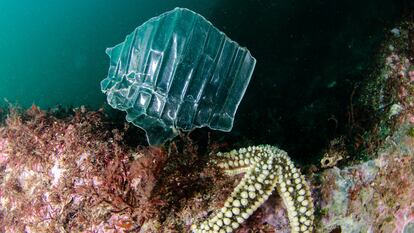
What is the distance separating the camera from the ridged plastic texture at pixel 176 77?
3879 mm

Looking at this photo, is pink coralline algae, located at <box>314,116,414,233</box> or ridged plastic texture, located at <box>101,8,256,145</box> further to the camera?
ridged plastic texture, located at <box>101,8,256,145</box>

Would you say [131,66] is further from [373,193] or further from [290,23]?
[290,23]

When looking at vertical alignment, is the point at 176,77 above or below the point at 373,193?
above

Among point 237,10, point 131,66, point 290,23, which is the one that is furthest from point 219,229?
point 237,10

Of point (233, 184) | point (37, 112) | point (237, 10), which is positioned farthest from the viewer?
point (237, 10)

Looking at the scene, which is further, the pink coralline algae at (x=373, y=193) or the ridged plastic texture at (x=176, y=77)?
the ridged plastic texture at (x=176, y=77)

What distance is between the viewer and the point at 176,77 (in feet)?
12.7

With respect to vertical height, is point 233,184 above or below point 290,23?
below

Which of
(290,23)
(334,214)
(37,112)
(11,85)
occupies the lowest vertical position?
(334,214)

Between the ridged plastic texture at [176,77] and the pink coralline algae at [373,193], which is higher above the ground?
the ridged plastic texture at [176,77]

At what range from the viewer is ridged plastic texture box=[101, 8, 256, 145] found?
12.7 ft

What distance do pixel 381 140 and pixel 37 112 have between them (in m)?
4.55

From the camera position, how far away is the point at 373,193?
385 centimetres

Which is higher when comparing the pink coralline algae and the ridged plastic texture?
the ridged plastic texture
